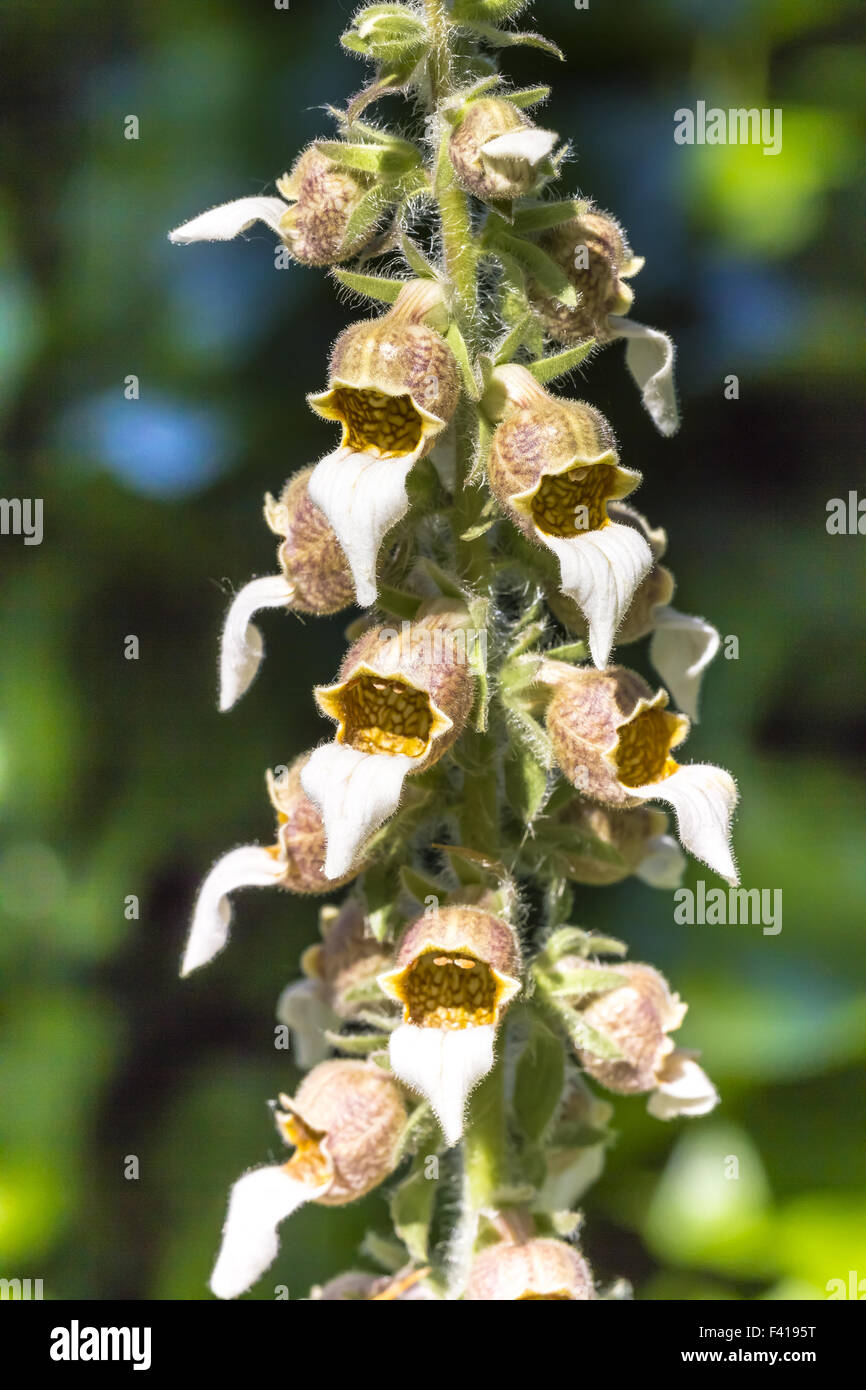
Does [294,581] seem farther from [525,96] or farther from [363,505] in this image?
[525,96]

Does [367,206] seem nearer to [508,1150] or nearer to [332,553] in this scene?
[332,553]

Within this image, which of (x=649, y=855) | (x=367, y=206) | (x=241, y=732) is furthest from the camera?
(x=241, y=732)

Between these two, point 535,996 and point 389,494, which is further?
point 535,996

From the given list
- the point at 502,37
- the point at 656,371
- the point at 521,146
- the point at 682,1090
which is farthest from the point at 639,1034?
the point at 502,37

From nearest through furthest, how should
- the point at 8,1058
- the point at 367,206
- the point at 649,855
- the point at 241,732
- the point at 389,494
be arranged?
the point at 389,494
the point at 367,206
the point at 649,855
the point at 8,1058
the point at 241,732

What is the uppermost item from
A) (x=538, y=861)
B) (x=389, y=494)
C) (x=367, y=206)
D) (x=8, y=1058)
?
(x=367, y=206)

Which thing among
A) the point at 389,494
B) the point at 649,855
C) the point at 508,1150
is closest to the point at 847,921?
the point at 649,855
